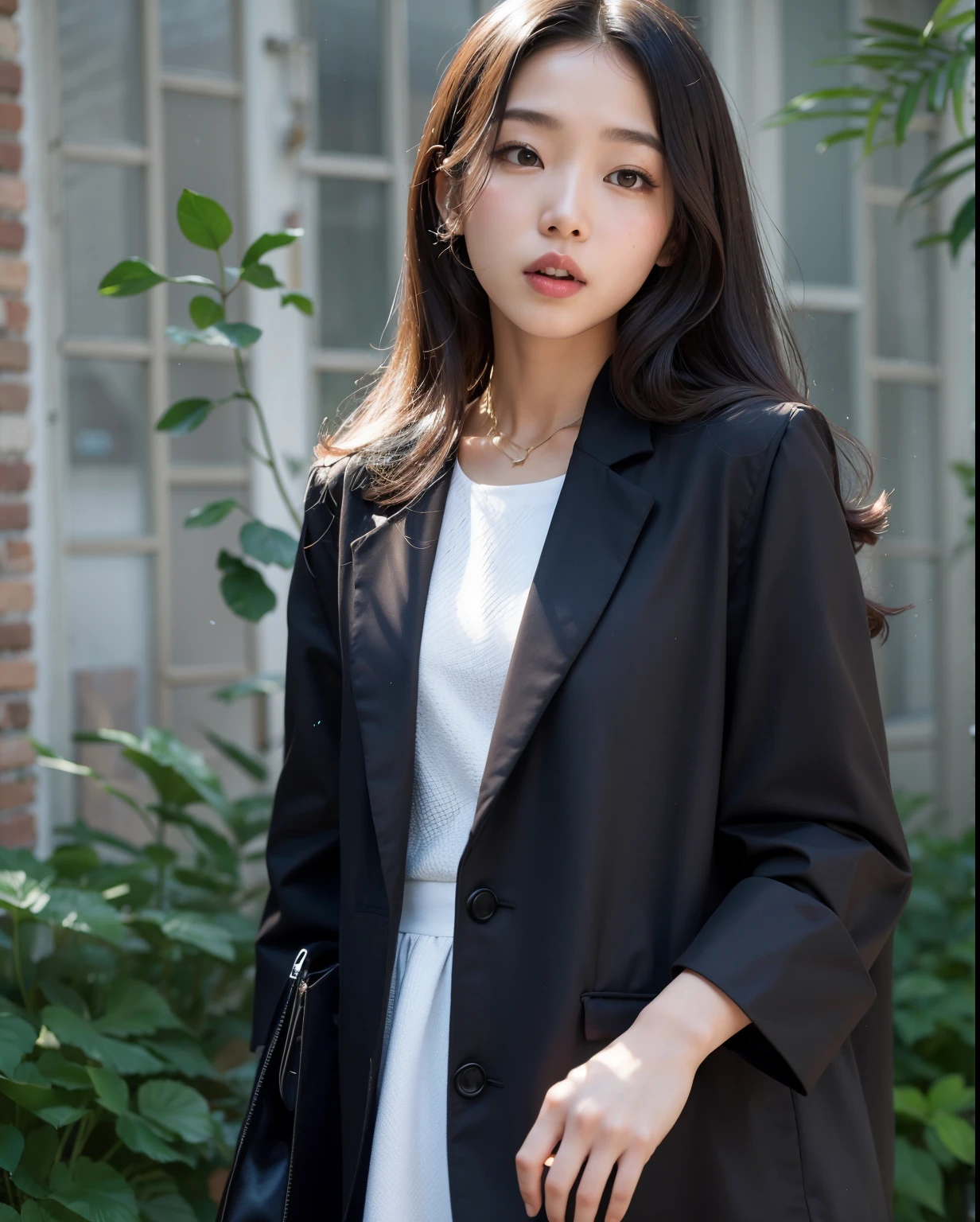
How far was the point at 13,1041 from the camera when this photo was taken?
1.65m

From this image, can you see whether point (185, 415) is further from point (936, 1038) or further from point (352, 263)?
point (936, 1038)

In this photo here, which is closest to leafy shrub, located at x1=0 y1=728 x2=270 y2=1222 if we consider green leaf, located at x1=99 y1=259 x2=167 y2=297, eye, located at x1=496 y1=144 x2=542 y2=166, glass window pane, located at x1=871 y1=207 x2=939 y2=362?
green leaf, located at x1=99 y1=259 x2=167 y2=297

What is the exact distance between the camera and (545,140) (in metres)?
1.23

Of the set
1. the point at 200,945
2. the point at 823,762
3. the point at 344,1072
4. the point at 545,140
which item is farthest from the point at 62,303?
the point at 823,762

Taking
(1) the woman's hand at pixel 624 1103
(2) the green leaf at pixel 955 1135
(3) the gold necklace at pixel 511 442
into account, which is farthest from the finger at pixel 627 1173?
(2) the green leaf at pixel 955 1135

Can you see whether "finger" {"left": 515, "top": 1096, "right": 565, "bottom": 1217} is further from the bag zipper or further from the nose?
the nose

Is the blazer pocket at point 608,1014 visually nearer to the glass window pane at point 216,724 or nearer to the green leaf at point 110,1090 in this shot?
the green leaf at point 110,1090

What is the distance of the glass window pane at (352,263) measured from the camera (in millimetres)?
3271

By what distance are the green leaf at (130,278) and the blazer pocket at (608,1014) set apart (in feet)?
4.18

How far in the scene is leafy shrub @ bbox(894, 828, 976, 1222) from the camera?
228cm

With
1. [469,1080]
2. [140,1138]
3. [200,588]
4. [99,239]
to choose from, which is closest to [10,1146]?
[140,1138]

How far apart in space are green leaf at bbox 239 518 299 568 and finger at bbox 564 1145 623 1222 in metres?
1.21

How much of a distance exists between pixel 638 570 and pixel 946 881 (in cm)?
234

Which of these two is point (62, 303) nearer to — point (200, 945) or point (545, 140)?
point (200, 945)
